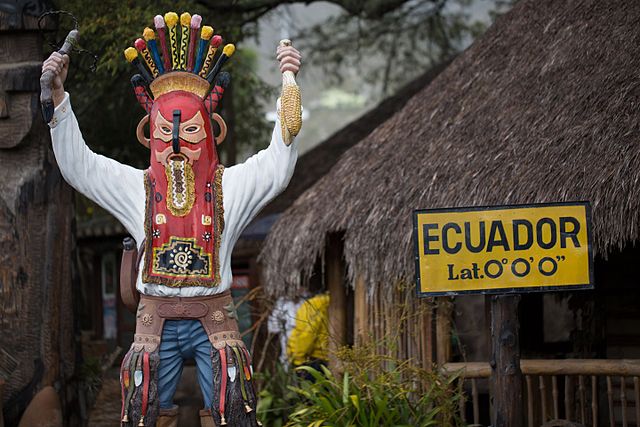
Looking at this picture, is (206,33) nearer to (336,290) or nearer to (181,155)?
(181,155)

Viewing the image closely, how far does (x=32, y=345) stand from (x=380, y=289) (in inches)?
103

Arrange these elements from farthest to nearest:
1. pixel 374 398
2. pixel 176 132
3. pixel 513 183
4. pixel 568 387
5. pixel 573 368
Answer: pixel 568 387, pixel 513 183, pixel 573 368, pixel 374 398, pixel 176 132

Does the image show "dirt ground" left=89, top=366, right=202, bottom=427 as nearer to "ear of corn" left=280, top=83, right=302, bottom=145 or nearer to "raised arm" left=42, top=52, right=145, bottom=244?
"raised arm" left=42, top=52, right=145, bottom=244

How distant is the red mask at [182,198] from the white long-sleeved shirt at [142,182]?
6cm

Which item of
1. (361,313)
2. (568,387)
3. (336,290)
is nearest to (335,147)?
(336,290)

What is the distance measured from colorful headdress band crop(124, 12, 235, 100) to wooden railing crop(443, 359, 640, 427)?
2896mm

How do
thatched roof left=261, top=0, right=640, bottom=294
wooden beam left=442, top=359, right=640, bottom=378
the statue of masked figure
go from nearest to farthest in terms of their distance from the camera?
the statue of masked figure, wooden beam left=442, top=359, right=640, bottom=378, thatched roof left=261, top=0, right=640, bottom=294

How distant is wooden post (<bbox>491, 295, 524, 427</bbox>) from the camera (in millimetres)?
5598

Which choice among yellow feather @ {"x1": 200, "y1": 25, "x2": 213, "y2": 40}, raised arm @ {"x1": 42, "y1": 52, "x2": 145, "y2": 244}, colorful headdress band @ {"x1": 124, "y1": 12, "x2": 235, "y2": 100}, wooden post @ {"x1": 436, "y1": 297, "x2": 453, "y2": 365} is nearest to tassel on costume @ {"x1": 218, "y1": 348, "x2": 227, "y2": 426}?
raised arm @ {"x1": 42, "y1": 52, "x2": 145, "y2": 244}

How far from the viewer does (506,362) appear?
18.4 ft

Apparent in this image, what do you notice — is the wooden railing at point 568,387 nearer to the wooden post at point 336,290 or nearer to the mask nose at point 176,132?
the wooden post at point 336,290

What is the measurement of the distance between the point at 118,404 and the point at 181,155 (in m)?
4.61

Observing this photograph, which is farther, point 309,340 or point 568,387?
point 309,340

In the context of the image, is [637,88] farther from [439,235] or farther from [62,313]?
[62,313]
